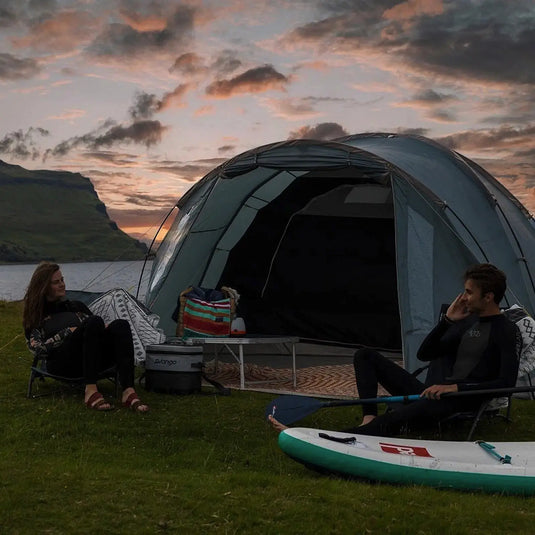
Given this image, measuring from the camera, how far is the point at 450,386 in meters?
5.41

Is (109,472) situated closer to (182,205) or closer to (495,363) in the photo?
(495,363)

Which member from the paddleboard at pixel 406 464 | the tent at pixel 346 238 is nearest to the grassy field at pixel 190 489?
the paddleboard at pixel 406 464

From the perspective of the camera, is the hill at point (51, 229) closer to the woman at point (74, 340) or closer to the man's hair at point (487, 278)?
the woman at point (74, 340)

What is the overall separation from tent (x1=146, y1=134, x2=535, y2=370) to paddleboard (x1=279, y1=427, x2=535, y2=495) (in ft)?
8.75

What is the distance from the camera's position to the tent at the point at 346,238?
8.04 metres

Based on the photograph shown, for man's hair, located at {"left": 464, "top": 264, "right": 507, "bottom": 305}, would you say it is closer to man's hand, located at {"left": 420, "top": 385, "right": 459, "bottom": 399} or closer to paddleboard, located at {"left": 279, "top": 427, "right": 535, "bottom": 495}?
man's hand, located at {"left": 420, "top": 385, "right": 459, "bottom": 399}

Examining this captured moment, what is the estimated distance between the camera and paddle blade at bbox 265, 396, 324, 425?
5609 millimetres

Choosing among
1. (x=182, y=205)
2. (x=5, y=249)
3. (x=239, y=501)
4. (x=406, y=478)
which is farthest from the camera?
(x=5, y=249)

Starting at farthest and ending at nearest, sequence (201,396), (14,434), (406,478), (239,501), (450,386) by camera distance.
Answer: (201,396), (14,434), (450,386), (406,478), (239,501)

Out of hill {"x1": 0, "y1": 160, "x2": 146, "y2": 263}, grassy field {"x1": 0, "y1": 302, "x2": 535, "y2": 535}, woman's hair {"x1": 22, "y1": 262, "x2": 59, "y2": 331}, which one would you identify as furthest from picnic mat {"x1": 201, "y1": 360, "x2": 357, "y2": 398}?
hill {"x1": 0, "y1": 160, "x2": 146, "y2": 263}

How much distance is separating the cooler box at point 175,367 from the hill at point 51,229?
142027 mm

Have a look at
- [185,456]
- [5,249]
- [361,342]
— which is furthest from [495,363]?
[5,249]

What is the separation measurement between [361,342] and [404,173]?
3.08 m

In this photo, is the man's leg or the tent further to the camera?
the tent
